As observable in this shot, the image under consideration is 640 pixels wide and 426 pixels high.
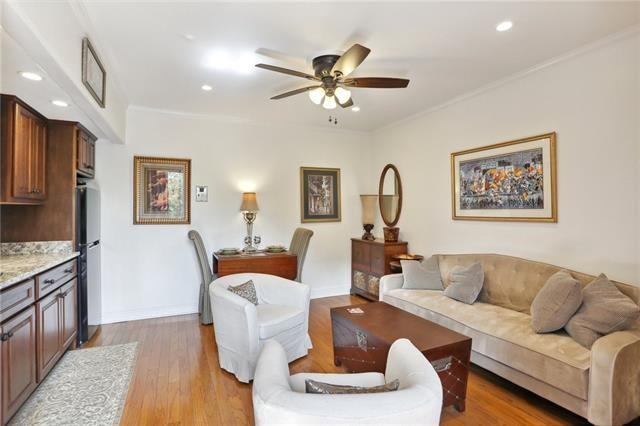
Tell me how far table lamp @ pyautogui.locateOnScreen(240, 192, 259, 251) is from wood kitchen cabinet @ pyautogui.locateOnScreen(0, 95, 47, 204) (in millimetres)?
2109

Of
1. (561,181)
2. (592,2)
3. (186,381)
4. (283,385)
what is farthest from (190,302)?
(592,2)

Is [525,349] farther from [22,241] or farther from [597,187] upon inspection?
[22,241]

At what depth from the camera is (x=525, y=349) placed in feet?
7.39

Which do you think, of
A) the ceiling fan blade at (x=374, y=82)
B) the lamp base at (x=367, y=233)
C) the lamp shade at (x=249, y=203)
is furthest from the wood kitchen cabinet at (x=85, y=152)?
the lamp base at (x=367, y=233)

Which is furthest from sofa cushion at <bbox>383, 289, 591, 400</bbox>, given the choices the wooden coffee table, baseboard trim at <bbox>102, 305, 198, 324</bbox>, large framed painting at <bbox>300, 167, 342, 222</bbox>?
baseboard trim at <bbox>102, 305, 198, 324</bbox>

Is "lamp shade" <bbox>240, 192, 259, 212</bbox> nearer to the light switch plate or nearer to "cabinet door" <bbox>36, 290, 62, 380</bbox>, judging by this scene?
the light switch plate

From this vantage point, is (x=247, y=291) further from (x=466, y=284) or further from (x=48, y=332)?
(x=466, y=284)

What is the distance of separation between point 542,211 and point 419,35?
6.33ft

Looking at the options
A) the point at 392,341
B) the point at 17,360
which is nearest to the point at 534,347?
the point at 392,341

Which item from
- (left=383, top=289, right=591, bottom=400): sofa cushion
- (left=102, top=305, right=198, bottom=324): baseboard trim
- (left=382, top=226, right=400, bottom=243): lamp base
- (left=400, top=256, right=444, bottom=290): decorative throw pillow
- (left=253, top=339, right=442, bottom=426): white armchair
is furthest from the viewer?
(left=382, top=226, right=400, bottom=243): lamp base

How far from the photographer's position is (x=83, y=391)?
2.46 meters

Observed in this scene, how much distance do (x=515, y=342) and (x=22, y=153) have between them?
404 cm

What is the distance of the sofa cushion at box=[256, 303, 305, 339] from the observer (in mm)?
2636

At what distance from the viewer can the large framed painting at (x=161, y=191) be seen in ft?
13.6
